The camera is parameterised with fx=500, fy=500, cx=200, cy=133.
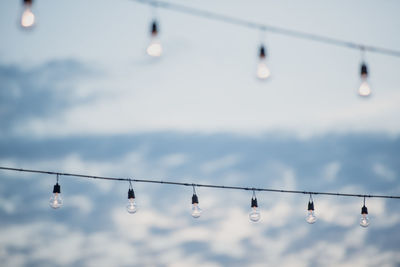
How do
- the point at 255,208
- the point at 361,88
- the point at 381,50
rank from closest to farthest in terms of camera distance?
the point at 361,88
the point at 381,50
the point at 255,208

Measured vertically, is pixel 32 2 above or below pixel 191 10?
below

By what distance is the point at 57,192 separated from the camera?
9891mm

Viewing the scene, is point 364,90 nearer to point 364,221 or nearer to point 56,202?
point 364,221

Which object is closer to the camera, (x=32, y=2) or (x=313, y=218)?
(x=32, y=2)

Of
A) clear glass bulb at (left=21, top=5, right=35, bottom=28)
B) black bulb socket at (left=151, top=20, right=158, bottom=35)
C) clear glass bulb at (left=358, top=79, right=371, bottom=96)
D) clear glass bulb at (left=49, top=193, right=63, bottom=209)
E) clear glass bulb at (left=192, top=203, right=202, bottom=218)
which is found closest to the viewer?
clear glass bulb at (left=21, top=5, right=35, bottom=28)

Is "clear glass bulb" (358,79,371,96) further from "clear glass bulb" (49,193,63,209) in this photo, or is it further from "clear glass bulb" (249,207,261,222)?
"clear glass bulb" (49,193,63,209)

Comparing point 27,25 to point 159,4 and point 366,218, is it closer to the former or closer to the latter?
point 159,4

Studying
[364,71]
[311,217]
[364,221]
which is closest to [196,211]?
[311,217]

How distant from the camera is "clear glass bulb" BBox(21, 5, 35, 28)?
5.23 meters

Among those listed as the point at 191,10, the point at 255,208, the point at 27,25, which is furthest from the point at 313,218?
the point at 27,25

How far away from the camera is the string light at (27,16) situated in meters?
5.23

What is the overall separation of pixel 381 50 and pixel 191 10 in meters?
2.96

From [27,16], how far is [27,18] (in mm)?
24

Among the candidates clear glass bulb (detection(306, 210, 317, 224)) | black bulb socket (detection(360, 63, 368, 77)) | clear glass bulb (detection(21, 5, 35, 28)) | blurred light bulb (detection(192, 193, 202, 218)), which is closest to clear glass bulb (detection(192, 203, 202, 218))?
blurred light bulb (detection(192, 193, 202, 218))
